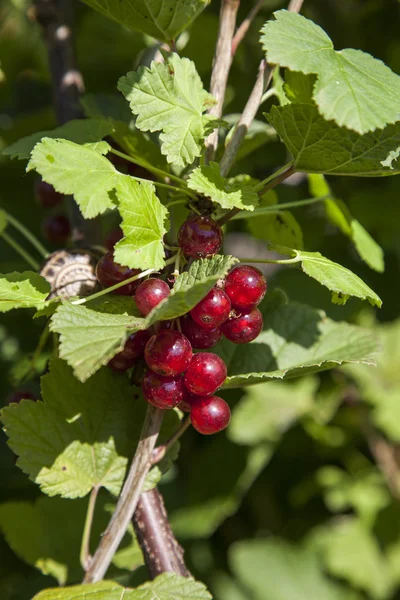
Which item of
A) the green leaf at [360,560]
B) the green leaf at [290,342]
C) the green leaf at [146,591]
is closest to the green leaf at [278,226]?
the green leaf at [290,342]

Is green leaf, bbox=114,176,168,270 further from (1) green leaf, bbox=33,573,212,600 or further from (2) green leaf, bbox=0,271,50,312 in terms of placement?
(1) green leaf, bbox=33,573,212,600

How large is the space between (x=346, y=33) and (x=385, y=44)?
0.12 m

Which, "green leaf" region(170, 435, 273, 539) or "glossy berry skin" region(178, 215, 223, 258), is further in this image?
"green leaf" region(170, 435, 273, 539)

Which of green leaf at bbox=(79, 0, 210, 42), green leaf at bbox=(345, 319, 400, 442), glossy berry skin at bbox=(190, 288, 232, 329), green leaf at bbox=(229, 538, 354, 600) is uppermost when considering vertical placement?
green leaf at bbox=(79, 0, 210, 42)

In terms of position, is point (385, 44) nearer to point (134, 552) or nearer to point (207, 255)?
point (207, 255)

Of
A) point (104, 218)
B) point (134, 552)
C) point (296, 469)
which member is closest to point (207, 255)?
point (134, 552)

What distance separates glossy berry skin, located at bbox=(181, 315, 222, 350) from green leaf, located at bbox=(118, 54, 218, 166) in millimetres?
200

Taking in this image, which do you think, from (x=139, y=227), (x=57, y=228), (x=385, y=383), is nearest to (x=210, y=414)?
(x=139, y=227)

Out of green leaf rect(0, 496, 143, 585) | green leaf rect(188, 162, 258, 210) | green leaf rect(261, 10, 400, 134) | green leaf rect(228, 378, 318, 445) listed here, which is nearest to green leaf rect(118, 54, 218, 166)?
green leaf rect(188, 162, 258, 210)

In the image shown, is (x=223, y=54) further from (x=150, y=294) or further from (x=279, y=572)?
(x=279, y=572)

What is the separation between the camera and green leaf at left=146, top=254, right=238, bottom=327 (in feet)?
2.23

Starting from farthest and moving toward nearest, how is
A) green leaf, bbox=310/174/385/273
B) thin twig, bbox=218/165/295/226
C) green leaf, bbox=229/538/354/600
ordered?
1. green leaf, bbox=229/538/354/600
2. green leaf, bbox=310/174/385/273
3. thin twig, bbox=218/165/295/226

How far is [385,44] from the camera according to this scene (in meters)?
1.98

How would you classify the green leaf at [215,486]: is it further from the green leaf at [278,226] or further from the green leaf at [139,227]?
the green leaf at [139,227]
